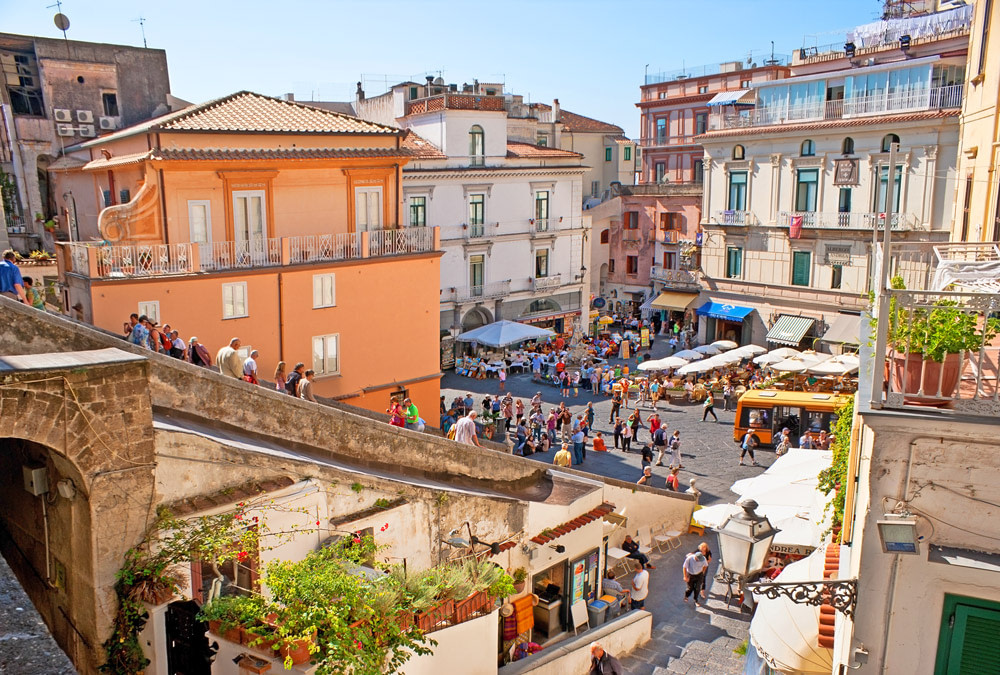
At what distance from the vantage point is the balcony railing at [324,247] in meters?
21.3

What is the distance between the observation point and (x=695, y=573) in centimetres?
1485

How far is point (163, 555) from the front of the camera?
27.8 ft

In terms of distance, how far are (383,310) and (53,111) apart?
44.7 feet

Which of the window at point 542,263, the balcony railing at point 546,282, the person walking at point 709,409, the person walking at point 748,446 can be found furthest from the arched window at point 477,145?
the person walking at point 748,446

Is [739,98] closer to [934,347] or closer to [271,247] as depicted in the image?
[271,247]

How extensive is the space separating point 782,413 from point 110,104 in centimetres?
2472

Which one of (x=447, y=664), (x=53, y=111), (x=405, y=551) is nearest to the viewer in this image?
(x=447, y=664)

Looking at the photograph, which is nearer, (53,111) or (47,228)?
(47,228)

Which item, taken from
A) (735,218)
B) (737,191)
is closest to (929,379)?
(735,218)

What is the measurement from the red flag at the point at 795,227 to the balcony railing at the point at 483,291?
13.4 meters

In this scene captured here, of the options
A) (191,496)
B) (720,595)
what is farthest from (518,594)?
(191,496)

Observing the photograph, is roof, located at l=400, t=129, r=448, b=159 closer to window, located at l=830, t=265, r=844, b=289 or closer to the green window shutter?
window, located at l=830, t=265, r=844, b=289

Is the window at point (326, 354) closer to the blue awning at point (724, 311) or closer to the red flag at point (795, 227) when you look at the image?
the red flag at point (795, 227)

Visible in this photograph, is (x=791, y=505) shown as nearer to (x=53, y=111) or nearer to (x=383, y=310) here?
(x=383, y=310)
